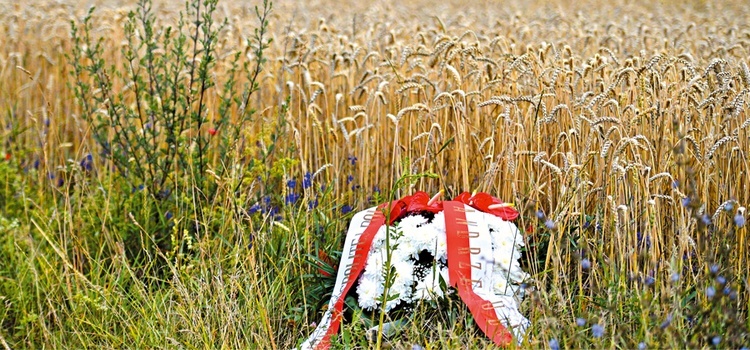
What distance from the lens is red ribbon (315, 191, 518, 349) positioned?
2.73 metres

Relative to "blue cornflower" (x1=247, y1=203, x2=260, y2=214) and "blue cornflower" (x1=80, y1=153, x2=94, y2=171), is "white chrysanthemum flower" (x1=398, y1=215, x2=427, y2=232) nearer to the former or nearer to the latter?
"blue cornflower" (x1=247, y1=203, x2=260, y2=214)

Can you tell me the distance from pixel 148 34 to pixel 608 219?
7.26 ft

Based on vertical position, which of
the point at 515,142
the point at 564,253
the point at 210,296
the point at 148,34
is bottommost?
the point at 210,296

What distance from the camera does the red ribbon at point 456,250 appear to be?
2.73 metres

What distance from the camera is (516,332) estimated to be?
2719mm

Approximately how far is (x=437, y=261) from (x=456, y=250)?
0.35ft

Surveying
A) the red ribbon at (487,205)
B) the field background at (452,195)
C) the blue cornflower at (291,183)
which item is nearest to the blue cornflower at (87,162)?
the field background at (452,195)

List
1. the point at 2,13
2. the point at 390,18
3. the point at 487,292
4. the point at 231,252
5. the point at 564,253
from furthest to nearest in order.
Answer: the point at 390,18 < the point at 2,13 < the point at 231,252 < the point at 564,253 < the point at 487,292

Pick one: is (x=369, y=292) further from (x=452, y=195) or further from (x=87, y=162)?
(x=87, y=162)

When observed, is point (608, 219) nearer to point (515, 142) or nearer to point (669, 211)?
point (669, 211)

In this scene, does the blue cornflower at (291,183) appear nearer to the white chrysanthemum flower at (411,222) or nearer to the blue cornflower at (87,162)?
the white chrysanthemum flower at (411,222)

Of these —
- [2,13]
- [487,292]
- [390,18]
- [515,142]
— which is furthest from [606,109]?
[2,13]

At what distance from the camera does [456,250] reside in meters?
2.91

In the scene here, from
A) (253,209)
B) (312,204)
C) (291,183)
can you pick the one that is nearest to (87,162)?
(253,209)
